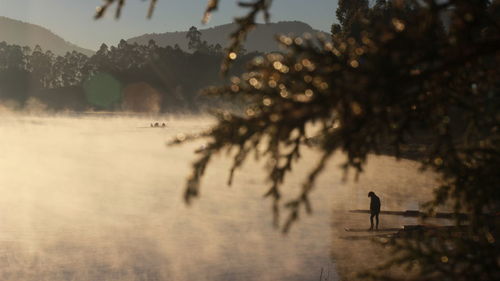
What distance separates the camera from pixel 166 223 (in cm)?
2162

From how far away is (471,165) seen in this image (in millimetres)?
5770

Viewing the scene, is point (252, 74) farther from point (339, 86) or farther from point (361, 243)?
point (361, 243)

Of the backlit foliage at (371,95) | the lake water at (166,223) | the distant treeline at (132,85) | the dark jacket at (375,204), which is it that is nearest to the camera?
the backlit foliage at (371,95)

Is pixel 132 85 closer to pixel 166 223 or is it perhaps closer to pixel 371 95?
pixel 166 223

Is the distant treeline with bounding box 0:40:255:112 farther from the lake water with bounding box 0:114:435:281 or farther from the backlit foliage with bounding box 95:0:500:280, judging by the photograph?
the backlit foliage with bounding box 95:0:500:280

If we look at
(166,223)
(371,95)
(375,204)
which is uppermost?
(371,95)

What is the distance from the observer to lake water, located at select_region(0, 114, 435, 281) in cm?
1588

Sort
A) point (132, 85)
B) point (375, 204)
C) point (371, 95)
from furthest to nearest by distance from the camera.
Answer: point (132, 85) < point (375, 204) < point (371, 95)

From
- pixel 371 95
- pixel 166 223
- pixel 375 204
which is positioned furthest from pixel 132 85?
pixel 371 95

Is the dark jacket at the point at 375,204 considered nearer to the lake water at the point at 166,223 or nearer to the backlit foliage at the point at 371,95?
the lake water at the point at 166,223

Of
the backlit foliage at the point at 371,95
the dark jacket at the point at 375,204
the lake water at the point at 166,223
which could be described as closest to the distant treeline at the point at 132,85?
the lake water at the point at 166,223

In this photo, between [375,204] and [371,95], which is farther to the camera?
[375,204]

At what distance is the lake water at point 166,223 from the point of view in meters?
15.9

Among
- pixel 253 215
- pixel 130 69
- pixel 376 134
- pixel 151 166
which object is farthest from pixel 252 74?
pixel 130 69
